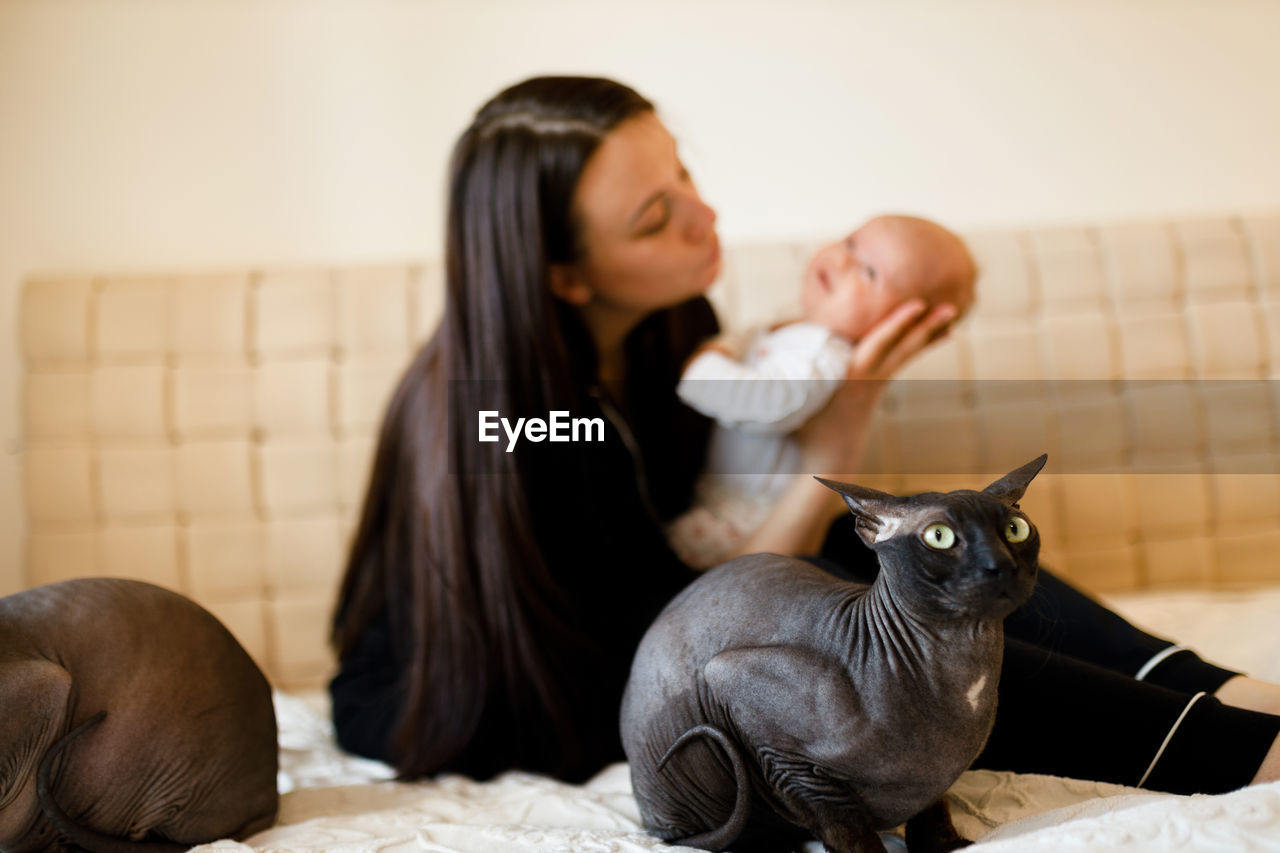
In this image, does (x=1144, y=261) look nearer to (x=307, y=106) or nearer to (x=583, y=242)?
(x=583, y=242)

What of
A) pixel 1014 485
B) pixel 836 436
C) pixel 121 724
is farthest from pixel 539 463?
pixel 1014 485

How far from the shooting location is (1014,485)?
0.57 meters

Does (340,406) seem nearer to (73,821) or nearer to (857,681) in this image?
(73,821)

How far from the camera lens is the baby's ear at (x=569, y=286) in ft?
3.53

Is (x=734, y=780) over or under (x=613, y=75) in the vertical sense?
under

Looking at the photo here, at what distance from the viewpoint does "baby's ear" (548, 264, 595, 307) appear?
1.08 meters

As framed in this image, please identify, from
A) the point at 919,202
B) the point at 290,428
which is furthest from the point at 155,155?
the point at 919,202

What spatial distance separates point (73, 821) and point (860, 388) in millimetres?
835

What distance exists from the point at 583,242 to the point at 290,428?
0.70 m

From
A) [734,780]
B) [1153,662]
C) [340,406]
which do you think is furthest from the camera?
[340,406]

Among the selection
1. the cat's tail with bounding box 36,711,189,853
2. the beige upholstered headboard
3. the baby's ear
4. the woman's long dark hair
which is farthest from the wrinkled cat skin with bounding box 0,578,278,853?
the beige upholstered headboard

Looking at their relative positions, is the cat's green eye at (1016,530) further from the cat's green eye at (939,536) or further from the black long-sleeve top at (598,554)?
the black long-sleeve top at (598,554)

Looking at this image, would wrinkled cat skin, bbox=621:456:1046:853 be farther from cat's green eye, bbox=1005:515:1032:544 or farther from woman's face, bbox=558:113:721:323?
woman's face, bbox=558:113:721:323

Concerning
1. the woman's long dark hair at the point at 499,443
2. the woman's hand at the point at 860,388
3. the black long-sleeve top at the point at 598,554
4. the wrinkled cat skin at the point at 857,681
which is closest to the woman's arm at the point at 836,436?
the woman's hand at the point at 860,388
